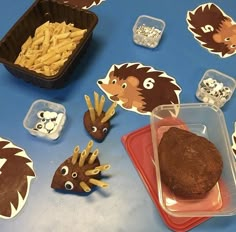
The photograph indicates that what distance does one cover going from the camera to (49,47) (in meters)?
0.70

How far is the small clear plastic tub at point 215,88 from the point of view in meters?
0.67

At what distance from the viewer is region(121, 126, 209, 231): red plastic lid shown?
0.55 m

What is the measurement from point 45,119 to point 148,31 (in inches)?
12.6

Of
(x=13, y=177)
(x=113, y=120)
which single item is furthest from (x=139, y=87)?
(x=13, y=177)

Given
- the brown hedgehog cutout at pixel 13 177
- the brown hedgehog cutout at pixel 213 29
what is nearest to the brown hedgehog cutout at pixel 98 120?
the brown hedgehog cutout at pixel 13 177

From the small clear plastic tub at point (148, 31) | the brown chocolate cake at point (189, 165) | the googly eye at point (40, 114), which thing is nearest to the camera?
the brown chocolate cake at point (189, 165)

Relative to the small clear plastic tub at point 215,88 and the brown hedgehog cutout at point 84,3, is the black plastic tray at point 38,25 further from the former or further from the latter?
the small clear plastic tub at point 215,88

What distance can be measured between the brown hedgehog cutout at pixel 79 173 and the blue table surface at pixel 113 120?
0.08 feet

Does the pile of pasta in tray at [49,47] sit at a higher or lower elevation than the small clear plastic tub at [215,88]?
higher

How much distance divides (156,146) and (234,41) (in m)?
0.38

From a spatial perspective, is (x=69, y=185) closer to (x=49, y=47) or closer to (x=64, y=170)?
(x=64, y=170)

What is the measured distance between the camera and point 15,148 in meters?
0.62

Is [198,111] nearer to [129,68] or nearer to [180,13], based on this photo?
[129,68]

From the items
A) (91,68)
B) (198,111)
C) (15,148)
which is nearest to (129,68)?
(91,68)
